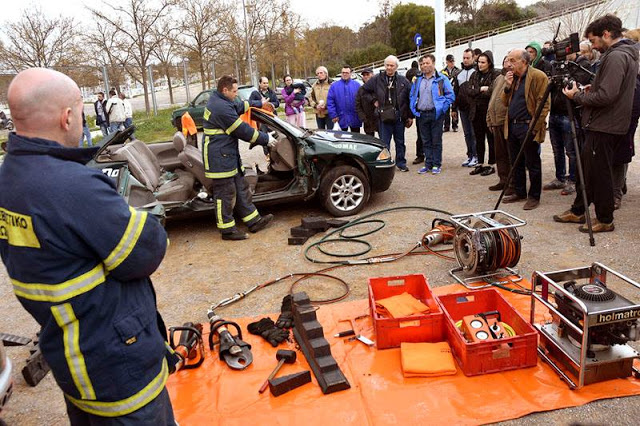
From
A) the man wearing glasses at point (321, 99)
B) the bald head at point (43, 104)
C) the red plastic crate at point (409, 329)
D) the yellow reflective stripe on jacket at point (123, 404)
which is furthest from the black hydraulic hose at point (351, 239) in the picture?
the man wearing glasses at point (321, 99)

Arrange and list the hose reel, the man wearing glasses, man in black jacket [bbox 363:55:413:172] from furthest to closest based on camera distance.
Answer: the man wearing glasses → man in black jacket [bbox 363:55:413:172] → the hose reel

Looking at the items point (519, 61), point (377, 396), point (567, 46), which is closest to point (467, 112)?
point (519, 61)

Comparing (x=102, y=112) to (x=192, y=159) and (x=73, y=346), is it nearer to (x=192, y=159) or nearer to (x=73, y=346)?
(x=192, y=159)

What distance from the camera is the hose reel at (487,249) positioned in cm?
428

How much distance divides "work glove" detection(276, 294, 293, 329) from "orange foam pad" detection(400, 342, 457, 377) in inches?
36.1

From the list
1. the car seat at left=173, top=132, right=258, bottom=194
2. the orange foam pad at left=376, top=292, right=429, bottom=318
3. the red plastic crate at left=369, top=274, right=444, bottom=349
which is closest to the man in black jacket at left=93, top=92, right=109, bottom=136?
the car seat at left=173, top=132, right=258, bottom=194

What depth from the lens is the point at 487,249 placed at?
14.1 feet

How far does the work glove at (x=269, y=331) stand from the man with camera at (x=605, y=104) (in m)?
3.63

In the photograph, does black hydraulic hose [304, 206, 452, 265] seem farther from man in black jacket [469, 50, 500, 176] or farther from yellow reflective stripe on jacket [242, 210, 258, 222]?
man in black jacket [469, 50, 500, 176]

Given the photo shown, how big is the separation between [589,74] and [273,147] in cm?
377

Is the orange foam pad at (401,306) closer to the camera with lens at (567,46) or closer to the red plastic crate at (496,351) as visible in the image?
the red plastic crate at (496,351)

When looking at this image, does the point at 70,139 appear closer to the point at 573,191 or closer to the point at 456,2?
the point at 573,191

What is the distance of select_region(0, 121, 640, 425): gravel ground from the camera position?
3.20 m

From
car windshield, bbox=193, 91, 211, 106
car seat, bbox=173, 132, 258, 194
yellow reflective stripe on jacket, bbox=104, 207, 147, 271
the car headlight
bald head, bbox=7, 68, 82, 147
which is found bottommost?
the car headlight
